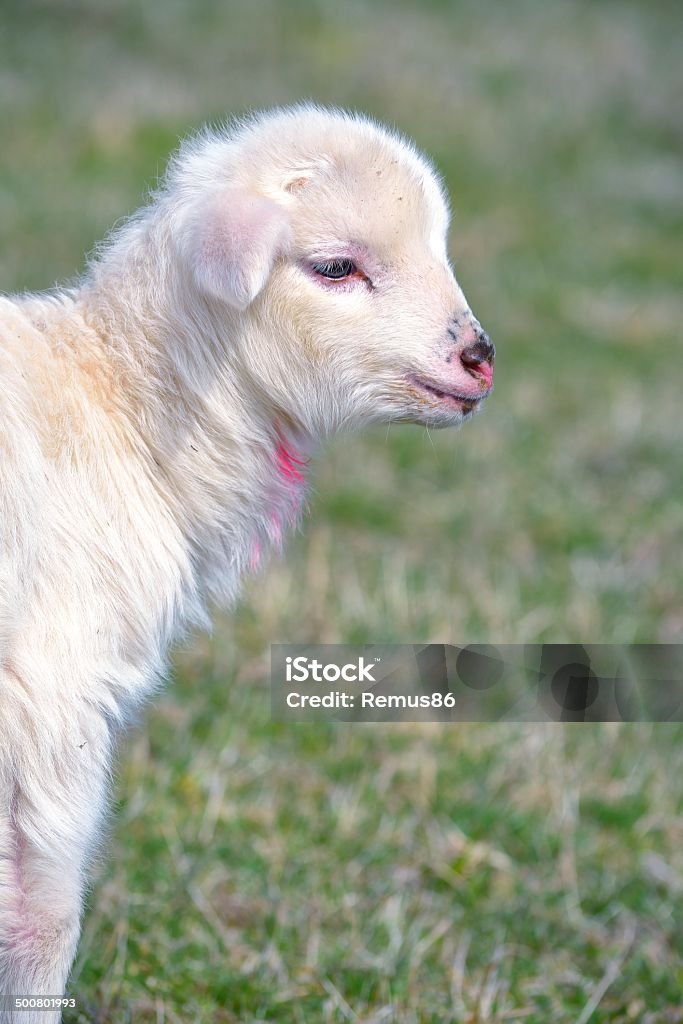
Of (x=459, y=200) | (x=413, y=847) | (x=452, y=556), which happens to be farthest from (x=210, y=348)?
(x=459, y=200)

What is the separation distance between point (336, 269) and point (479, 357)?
0.33 meters

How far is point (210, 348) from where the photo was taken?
8.61ft

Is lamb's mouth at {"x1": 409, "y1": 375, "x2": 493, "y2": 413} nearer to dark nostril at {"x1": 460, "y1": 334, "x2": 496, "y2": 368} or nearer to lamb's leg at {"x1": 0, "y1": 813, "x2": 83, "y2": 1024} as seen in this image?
dark nostril at {"x1": 460, "y1": 334, "x2": 496, "y2": 368}

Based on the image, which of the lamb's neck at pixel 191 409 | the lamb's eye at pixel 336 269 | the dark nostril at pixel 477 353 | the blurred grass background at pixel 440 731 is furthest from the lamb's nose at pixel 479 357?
the blurred grass background at pixel 440 731

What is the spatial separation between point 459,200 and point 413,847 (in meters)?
9.13

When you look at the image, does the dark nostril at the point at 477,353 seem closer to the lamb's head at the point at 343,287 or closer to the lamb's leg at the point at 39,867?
the lamb's head at the point at 343,287

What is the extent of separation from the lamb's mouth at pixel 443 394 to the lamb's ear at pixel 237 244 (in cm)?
36

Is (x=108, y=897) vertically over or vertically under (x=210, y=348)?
under

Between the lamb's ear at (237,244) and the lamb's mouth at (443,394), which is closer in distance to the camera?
the lamb's ear at (237,244)

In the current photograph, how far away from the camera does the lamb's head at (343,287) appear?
Result: 8.30 ft

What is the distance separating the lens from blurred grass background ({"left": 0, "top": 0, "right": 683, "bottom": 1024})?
333 centimetres

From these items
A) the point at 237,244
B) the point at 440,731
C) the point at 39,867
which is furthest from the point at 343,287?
the point at 440,731

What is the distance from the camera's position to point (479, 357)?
2604 millimetres

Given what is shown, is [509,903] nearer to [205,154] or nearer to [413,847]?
[413,847]
